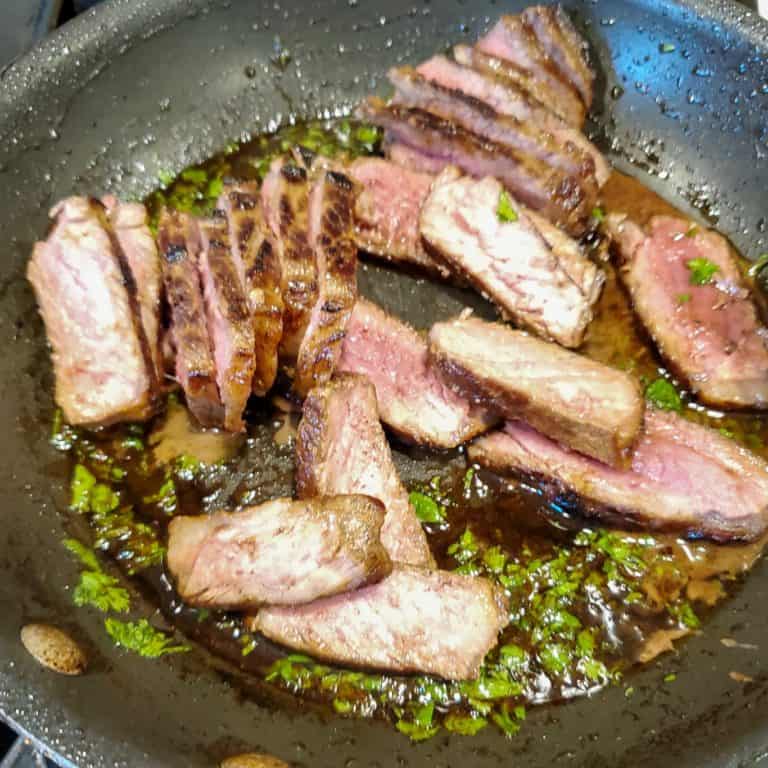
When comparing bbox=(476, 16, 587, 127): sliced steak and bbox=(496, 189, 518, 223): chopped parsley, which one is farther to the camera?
bbox=(476, 16, 587, 127): sliced steak

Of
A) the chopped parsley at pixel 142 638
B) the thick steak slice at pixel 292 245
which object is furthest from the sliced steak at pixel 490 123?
the chopped parsley at pixel 142 638

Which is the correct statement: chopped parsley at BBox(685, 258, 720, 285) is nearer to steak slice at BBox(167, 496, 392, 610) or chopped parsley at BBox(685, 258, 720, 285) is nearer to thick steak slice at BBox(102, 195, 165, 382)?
steak slice at BBox(167, 496, 392, 610)

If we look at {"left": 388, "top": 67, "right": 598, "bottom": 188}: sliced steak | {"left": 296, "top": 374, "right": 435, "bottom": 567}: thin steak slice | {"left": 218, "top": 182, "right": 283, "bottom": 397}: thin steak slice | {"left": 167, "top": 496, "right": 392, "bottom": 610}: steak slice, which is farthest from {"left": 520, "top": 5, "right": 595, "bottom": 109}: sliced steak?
{"left": 167, "top": 496, "right": 392, "bottom": 610}: steak slice

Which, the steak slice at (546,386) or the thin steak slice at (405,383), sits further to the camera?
the thin steak slice at (405,383)

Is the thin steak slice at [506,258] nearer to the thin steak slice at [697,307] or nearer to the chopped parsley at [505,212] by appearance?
the chopped parsley at [505,212]

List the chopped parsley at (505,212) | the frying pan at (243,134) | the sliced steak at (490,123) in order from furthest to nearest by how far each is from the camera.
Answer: the sliced steak at (490,123) → the chopped parsley at (505,212) → the frying pan at (243,134)

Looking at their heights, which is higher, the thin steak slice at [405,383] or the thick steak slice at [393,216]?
the thick steak slice at [393,216]
